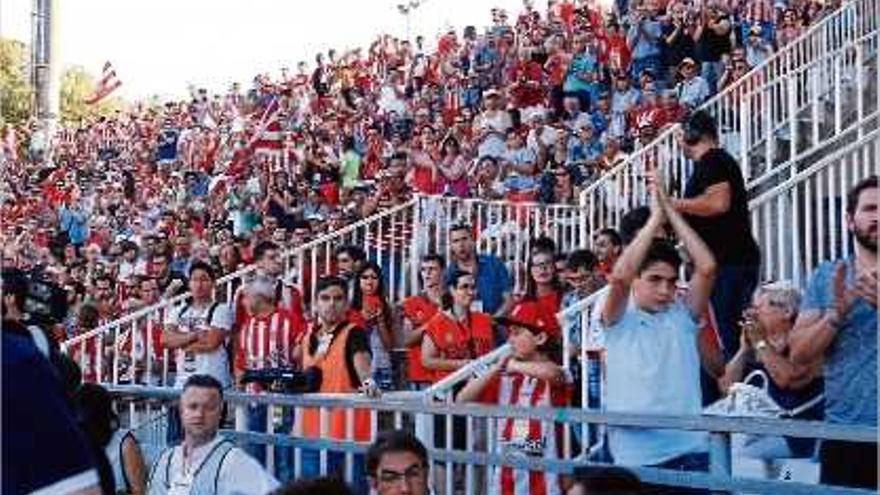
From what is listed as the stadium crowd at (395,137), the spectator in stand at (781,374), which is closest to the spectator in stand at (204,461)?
the spectator in stand at (781,374)

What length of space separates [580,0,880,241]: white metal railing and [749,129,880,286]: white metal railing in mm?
1601

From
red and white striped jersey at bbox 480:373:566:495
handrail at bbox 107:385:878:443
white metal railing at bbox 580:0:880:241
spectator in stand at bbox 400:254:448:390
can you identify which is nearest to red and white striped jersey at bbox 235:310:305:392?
spectator in stand at bbox 400:254:448:390

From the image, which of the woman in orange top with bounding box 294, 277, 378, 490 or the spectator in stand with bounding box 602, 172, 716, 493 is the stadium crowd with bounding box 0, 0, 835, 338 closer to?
the woman in orange top with bounding box 294, 277, 378, 490

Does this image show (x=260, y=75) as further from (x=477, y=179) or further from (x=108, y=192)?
(x=477, y=179)

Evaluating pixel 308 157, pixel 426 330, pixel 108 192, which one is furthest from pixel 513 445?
pixel 108 192

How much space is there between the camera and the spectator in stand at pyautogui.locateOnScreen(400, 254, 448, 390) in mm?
8883

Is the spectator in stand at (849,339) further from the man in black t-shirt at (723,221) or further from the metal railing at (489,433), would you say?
the man in black t-shirt at (723,221)

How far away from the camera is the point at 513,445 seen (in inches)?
257

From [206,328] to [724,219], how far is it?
12.1 ft

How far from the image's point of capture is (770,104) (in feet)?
37.2

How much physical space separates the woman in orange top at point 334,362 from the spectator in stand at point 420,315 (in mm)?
651

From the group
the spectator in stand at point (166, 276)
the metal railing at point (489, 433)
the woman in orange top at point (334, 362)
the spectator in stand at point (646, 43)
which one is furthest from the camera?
the spectator in stand at point (646, 43)

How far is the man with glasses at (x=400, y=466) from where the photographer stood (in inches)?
199

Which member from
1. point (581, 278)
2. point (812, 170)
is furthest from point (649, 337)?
point (812, 170)
